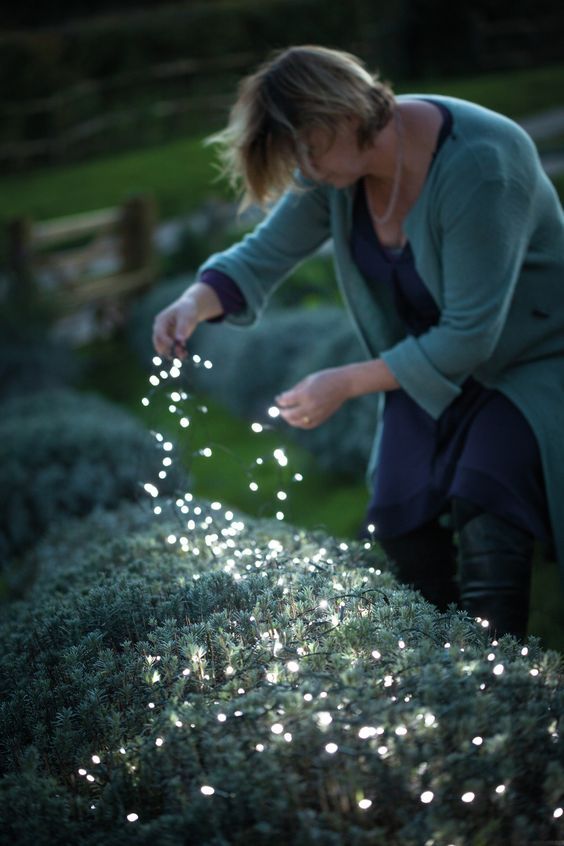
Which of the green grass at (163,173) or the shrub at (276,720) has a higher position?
the green grass at (163,173)

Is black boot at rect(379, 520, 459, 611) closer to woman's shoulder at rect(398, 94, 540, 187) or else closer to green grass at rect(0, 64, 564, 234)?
woman's shoulder at rect(398, 94, 540, 187)

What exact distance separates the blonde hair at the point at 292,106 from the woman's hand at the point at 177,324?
46cm

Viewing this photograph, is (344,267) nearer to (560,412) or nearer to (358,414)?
(560,412)

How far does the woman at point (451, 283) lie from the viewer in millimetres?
2777

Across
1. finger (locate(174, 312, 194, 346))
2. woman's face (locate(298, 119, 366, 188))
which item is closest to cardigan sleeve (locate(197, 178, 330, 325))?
finger (locate(174, 312, 194, 346))

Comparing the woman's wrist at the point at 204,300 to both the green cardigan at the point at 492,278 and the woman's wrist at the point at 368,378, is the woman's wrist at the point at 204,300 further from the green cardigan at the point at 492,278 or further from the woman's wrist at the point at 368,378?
the woman's wrist at the point at 368,378

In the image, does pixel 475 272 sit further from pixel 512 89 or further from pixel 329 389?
pixel 512 89

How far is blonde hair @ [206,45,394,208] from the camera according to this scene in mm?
2764

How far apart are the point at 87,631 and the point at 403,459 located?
3.70 feet

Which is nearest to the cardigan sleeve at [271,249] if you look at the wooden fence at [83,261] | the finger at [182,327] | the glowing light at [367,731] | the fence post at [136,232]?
the finger at [182,327]

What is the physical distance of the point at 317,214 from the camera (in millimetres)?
3383

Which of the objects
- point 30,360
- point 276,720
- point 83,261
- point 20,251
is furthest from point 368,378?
point 83,261

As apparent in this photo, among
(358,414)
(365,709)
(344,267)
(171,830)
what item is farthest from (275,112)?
(358,414)

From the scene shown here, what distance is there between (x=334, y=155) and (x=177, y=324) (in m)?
0.68
